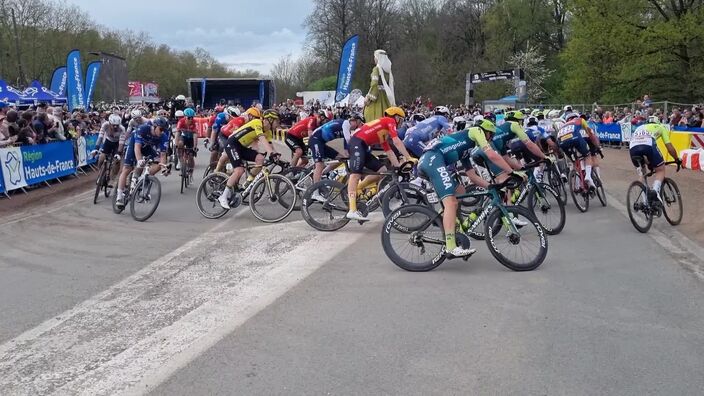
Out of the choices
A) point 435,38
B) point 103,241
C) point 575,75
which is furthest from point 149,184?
point 435,38

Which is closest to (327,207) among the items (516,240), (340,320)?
(516,240)

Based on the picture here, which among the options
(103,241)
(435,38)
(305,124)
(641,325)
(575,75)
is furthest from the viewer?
(435,38)

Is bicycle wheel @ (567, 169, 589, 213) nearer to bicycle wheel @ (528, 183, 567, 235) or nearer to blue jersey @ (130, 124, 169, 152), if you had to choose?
bicycle wheel @ (528, 183, 567, 235)

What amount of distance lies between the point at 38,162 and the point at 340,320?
12139 millimetres

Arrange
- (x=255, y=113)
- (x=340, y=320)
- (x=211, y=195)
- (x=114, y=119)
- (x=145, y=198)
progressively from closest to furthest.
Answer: (x=340, y=320) < (x=145, y=198) < (x=211, y=195) < (x=255, y=113) < (x=114, y=119)

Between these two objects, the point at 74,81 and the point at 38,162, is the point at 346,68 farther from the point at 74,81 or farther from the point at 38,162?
the point at 74,81

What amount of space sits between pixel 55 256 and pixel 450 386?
6.14 meters

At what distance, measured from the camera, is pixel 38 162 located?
15156mm

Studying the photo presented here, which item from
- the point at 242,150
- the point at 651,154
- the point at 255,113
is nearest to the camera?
the point at 651,154

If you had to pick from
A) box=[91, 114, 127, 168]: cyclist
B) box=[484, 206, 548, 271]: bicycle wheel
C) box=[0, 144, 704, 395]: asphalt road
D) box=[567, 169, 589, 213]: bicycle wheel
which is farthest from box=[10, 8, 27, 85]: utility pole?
box=[484, 206, 548, 271]: bicycle wheel

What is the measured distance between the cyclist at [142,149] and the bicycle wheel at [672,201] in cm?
817

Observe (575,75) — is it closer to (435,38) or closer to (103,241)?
(435,38)

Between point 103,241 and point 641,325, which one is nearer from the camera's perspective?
point 641,325

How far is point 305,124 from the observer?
1367 cm
